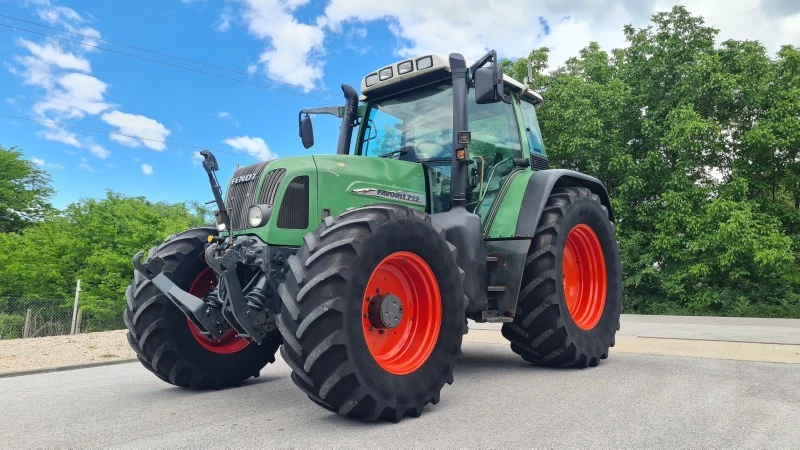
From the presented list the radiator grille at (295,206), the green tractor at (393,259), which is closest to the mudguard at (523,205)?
the green tractor at (393,259)

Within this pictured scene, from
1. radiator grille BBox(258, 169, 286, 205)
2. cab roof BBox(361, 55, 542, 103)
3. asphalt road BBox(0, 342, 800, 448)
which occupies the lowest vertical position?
asphalt road BBox(0, 342, 800, 448)

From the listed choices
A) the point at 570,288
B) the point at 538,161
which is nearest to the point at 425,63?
the point at 538,161

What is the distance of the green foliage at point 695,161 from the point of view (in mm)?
16594

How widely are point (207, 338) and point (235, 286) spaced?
127 cm

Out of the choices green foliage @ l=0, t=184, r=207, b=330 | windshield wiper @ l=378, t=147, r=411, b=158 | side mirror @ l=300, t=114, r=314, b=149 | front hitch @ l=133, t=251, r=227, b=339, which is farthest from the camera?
green foliage @ l=0, t=184, r=207, b=330

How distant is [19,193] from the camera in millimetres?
39344

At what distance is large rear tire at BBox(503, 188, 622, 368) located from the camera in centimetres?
492

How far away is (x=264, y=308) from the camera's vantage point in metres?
3.67

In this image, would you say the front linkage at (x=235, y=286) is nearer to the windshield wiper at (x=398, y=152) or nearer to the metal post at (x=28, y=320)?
the windshield wiper at (x=398, y=152)

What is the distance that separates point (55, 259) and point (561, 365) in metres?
35.3

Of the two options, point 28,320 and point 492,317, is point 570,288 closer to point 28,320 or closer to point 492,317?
point 492,317

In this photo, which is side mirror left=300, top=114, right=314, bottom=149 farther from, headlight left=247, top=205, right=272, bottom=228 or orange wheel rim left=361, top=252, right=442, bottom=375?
orange wheel rim left=361, top=252, right=442, bottom=375

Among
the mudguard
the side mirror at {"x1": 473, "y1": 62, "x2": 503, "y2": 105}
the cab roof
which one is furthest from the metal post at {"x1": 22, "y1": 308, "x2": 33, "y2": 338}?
the side mirror at {"x1": 473, "y1": 62, "x2": 503, "y2": 105}

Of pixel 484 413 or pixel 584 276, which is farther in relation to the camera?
pixel 584 276
